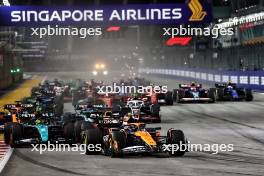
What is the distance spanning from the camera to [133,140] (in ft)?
52.4

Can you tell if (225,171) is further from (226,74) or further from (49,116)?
(226,74)

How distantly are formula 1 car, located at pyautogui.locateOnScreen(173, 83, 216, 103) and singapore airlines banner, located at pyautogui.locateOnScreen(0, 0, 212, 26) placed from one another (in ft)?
14.4

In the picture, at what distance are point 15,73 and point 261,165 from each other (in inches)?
2426

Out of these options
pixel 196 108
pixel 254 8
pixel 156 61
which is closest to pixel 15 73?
pixel 254 8

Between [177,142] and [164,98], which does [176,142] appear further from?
[164,98]

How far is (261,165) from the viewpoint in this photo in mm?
13906

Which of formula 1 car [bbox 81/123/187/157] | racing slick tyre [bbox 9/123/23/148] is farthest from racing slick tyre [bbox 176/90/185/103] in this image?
formula 1 car [bbox 81/123/187/157]

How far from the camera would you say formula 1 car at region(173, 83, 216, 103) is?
36.2m

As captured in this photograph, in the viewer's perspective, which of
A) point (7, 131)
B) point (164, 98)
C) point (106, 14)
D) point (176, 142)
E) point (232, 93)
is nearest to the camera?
point (176, 142)

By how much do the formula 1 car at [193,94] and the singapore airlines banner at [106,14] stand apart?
4377mm

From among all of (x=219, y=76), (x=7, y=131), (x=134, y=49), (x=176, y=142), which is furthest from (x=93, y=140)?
(x=134, y=49)

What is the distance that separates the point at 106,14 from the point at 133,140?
78.7 feet

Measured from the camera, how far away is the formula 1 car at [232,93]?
36.9m

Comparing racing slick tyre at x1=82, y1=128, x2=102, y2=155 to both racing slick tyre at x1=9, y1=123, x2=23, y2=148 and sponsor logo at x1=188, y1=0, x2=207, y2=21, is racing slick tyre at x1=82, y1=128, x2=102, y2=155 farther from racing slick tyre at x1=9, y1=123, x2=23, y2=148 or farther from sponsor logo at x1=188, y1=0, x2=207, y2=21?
sponsor logo at x1=188, y1=0, x2=207, y2=21
